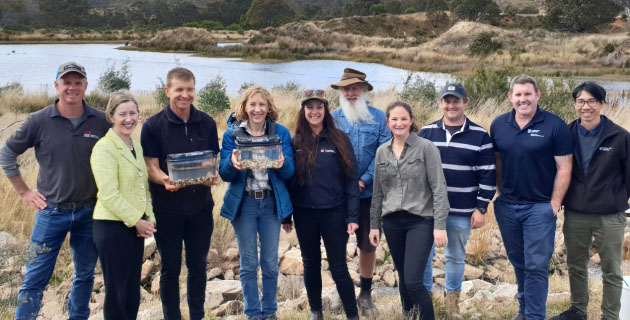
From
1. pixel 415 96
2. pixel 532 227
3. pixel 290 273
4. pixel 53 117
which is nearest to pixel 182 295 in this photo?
pixel 290 273

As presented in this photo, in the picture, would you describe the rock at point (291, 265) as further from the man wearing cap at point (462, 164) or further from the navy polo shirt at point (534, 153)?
the navy polo shirt at point (534, 153)

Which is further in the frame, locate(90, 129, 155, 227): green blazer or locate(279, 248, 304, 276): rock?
locate(279, 248, 304, 276): rock

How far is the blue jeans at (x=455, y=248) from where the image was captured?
4.72m

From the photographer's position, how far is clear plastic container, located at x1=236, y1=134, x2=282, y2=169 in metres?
4.27

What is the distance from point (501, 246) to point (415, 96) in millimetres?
8723

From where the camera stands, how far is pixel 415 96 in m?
15.9

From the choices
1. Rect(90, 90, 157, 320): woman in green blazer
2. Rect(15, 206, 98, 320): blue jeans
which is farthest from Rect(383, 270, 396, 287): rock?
Rect(15, 206, 98, 320): blue jeans

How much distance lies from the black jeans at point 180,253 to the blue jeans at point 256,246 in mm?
288

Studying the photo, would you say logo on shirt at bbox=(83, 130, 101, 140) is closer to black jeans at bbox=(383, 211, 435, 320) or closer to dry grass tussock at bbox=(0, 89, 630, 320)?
dry grass tussock at bbox=(0, 89, 630, 320)

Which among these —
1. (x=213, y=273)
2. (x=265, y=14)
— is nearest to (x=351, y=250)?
(x=213, y=273)

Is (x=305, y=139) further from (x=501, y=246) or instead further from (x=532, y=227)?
(x=501, y=246)

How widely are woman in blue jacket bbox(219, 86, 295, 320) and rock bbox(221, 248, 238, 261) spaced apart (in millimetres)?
2400

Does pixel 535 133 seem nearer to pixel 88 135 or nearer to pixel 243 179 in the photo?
pixel 243 179

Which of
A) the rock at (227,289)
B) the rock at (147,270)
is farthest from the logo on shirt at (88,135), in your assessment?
the rock at (147,270)
